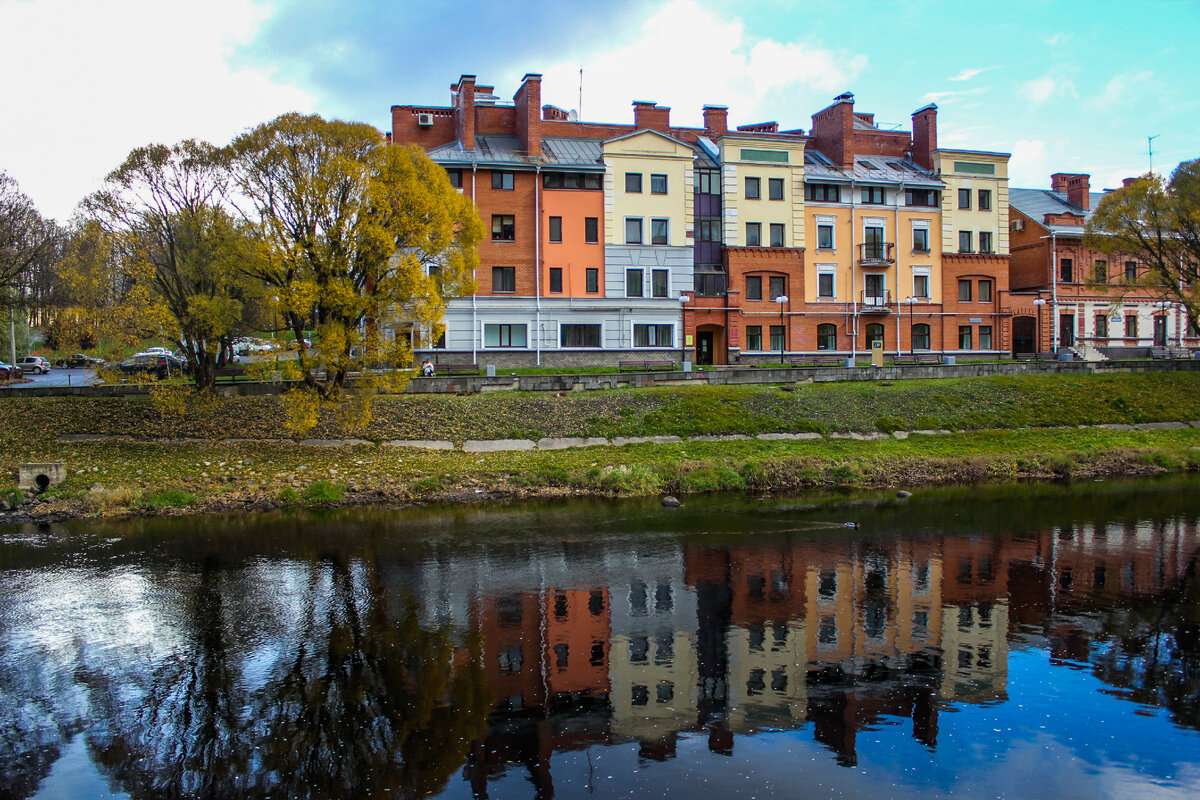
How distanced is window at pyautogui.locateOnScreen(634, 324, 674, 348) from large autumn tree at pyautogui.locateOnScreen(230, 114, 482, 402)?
21.0 meters

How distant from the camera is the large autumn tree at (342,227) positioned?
2759 centimetres

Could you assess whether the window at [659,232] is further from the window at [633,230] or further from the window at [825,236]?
the window at [825,236]

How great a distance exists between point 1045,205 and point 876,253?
18.3m

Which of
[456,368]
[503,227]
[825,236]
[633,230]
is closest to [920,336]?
[825,236]

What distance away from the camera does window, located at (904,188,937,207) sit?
5491 centimetres

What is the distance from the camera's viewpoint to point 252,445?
3161 cm

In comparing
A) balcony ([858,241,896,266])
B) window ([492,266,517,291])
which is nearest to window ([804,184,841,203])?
balcony ([858,241,896,266])

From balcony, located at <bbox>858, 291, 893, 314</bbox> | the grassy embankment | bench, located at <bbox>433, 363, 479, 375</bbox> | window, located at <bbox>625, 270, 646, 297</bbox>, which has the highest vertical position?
window, located at <bbox>625, 270, 646, 297</bbox>

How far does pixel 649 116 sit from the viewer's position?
172 ft

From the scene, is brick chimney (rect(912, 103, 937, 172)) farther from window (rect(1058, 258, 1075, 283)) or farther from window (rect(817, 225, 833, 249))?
window (rect(1058, 258, 1075, 283))

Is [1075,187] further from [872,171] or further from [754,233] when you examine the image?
[754,233]

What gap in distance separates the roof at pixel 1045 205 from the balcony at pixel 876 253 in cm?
1333

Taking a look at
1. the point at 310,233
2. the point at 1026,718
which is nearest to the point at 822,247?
the point at 310,233

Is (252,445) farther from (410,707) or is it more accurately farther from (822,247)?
(822,247)
